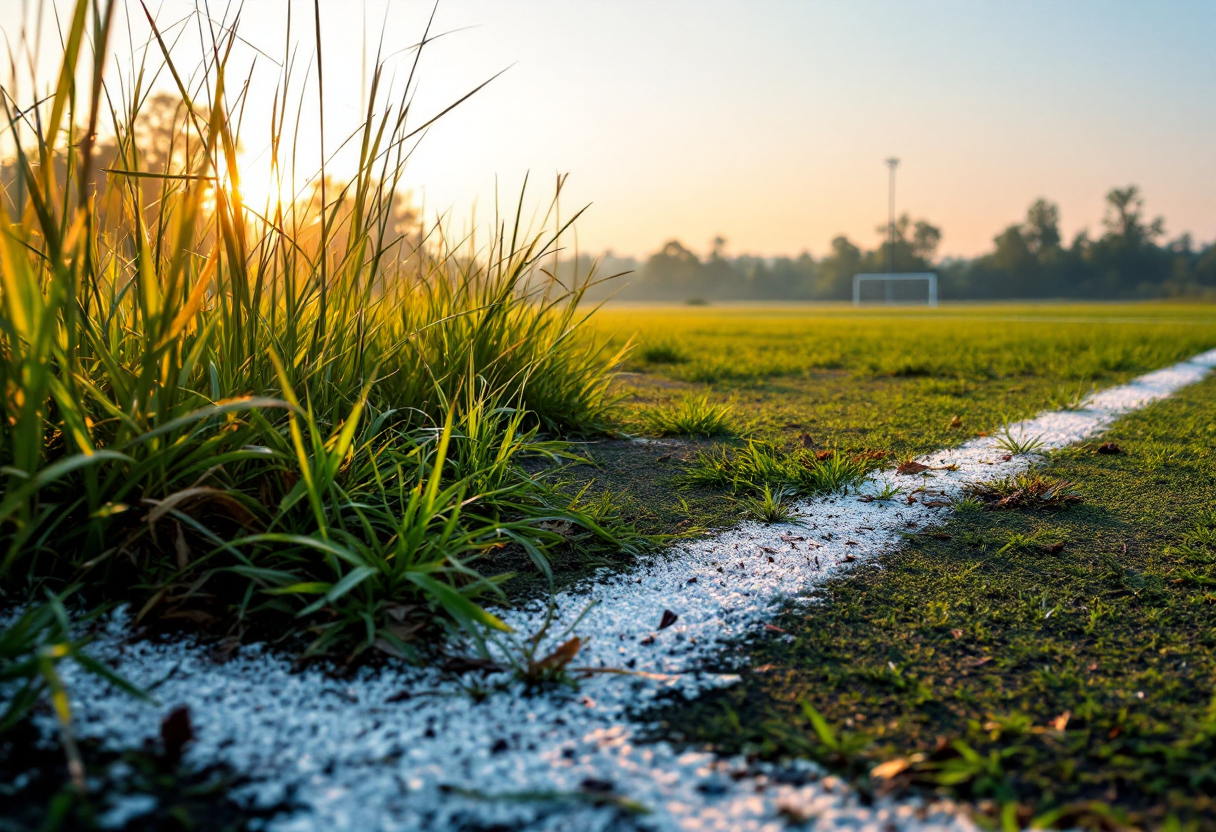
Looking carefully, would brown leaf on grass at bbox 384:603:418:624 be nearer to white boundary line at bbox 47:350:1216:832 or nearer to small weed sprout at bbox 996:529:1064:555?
white boundary line at bbox 47:350:1216:832

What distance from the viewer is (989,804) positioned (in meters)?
1.13

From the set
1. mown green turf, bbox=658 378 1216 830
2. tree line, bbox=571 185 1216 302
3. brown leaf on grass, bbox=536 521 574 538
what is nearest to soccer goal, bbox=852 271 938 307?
tree line, bbox=571 185 1216 302

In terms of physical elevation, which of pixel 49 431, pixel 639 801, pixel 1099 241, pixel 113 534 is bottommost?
pixel 639 801

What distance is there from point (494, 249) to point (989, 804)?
8.37 feet

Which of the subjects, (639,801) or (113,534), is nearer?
(639,801)

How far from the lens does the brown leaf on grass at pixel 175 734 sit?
1.19 metres

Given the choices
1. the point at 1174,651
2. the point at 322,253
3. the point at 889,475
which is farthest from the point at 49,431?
the point at 889,475

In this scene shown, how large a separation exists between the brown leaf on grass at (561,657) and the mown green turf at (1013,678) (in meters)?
0.23

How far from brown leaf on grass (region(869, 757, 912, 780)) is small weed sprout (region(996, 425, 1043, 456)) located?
266 cm

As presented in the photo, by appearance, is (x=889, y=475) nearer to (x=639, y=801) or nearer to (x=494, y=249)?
(x=494, y=249)

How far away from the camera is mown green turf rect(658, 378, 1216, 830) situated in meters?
1.19

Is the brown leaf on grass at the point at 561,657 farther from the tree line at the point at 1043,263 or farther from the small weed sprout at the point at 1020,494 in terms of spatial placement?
the tree line at the point at 1043,263

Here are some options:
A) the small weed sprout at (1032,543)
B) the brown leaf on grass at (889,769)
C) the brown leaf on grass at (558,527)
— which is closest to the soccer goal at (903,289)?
the small weed sprout at (1032,543)

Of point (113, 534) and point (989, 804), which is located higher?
point (113, 534)
